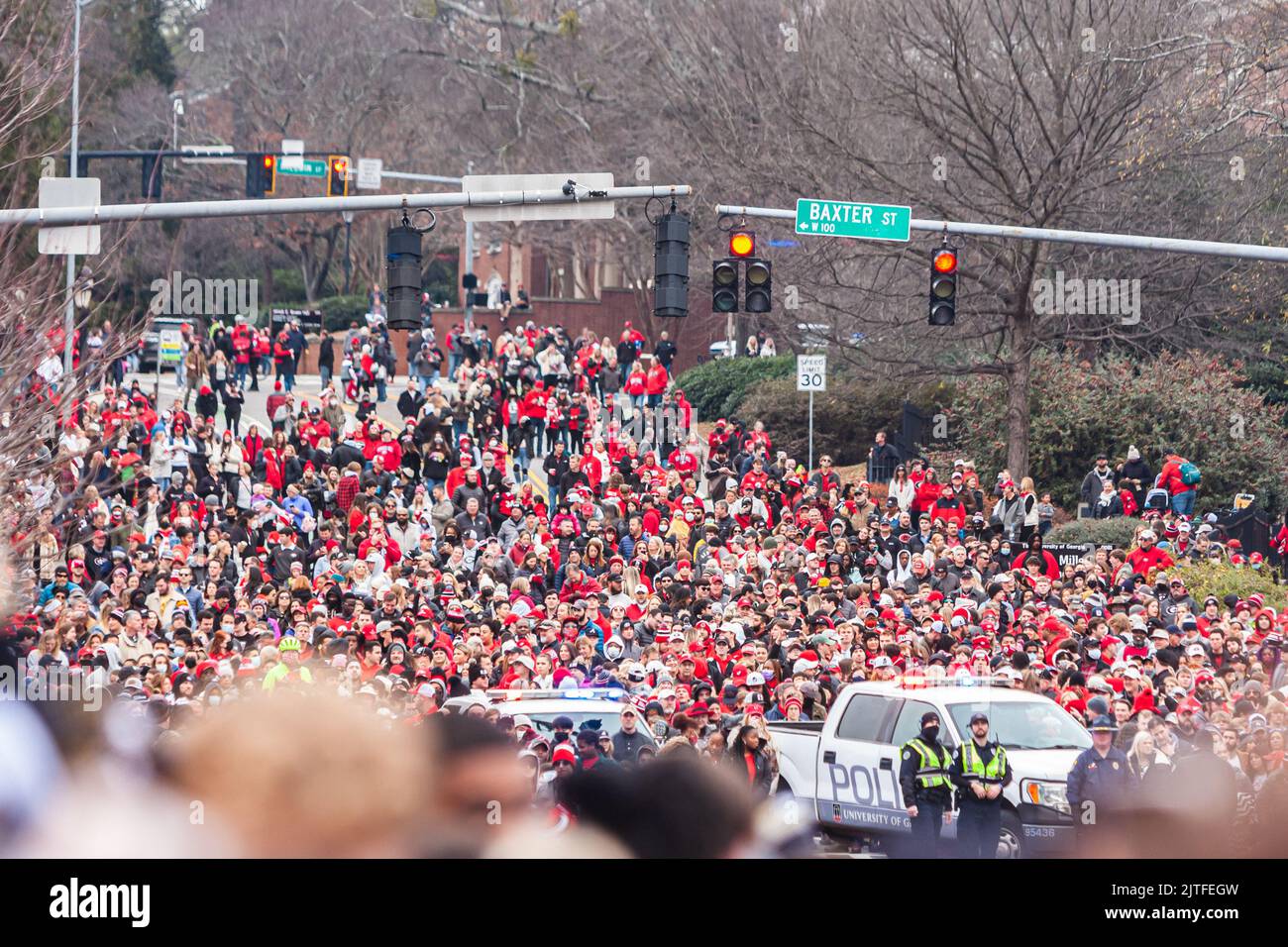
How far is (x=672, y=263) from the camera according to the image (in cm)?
1720

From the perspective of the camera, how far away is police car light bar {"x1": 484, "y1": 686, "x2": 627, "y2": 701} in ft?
47.4

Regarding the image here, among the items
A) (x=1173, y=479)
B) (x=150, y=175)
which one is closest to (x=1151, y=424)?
(x=1173, y=479)

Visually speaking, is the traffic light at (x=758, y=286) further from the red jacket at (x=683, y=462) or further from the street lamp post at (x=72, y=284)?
the red jacket at (x=683, y=462)

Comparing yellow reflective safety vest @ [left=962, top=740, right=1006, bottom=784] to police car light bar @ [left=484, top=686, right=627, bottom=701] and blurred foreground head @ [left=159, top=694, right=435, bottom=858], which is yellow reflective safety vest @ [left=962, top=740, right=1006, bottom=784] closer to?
police car light bar @ [left=484, top=686, right=627, bottom=701]

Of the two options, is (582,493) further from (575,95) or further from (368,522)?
(575,95)

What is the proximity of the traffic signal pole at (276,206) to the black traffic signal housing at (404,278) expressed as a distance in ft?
1.53

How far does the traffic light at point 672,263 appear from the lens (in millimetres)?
17047

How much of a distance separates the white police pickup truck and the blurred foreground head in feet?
31.5

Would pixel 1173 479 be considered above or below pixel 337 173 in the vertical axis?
below

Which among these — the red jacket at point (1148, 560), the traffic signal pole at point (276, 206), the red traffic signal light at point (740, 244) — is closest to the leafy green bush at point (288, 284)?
the red jacket at point (1148, 560)

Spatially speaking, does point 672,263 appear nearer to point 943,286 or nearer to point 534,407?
point 943,286

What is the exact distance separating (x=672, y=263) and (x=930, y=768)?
6.49m

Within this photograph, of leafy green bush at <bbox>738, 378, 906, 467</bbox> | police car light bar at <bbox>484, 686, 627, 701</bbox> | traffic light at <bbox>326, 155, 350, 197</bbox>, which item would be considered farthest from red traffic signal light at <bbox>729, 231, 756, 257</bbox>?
leafy green bush at <bbox>738, 378, 906, 467</bbox>

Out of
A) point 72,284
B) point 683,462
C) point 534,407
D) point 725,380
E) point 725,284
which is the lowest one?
point 683,462
